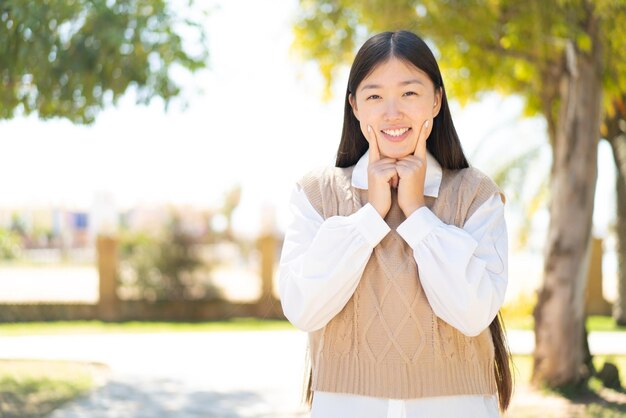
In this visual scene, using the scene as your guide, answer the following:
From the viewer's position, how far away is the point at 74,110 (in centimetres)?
773

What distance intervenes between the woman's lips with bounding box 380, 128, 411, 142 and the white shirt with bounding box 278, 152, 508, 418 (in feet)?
0.61

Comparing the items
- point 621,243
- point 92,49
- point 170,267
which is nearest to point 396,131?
point 92,49

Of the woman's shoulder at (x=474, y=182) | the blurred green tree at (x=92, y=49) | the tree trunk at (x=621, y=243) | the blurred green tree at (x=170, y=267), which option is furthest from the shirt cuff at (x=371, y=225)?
the blurred green tree at (x=170, y=267)

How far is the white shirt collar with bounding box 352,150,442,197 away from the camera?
2.28m

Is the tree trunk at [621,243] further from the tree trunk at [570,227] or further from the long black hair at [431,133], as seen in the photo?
the long black hair at [431,133]

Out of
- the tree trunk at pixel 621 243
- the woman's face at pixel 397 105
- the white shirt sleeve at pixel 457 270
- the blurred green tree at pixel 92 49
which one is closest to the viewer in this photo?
the white shirt sleeve at pixel 457 270

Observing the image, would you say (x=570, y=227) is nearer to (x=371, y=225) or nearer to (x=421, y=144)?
(x=421, y=144)

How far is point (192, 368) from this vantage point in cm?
1041

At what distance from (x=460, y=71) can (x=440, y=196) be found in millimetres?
8118

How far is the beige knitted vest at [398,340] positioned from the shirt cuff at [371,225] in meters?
0.08

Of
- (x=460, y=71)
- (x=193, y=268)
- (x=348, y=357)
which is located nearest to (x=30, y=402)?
(x=460, y=71)

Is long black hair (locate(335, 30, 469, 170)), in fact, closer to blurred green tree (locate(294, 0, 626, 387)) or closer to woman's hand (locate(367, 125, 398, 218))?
woman's hand (locate(367, 125, 398, 218))

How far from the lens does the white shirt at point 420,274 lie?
6.88ft

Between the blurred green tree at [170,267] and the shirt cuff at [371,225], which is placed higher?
the shirt cuff at [371,225]
